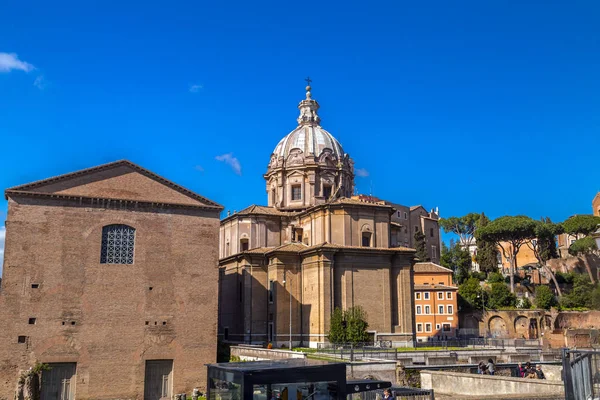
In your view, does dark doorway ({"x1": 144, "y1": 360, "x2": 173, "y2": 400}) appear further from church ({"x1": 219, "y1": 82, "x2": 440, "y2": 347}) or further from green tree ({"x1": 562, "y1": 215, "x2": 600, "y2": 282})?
green tree ({"x1": 562, "y1": 215, "x2": 600, "y2": 282})

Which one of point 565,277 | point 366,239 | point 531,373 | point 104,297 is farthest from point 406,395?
point 565,277

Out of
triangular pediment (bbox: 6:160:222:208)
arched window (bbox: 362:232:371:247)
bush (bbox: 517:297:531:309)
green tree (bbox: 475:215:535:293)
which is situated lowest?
bush (bbox: 517:297:531:309)

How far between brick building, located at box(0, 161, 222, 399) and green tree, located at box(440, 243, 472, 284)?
3887 centimetres

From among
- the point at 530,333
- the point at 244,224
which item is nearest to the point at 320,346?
the point at 244,224

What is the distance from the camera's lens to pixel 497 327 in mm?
56688

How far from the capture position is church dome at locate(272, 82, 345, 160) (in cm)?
5134

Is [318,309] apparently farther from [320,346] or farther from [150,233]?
[150,233]

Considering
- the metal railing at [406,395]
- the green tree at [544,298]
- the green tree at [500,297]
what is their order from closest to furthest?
the metal railing at [406,395] → the green tree at [544,298] → the green tree at [500,297]

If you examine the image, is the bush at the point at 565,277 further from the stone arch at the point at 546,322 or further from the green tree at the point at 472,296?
the green tree at the point at 472,296

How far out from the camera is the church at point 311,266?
4003 cm

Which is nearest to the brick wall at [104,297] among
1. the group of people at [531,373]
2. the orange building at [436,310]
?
the group of people at [531,373]

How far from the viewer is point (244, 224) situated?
48.0m

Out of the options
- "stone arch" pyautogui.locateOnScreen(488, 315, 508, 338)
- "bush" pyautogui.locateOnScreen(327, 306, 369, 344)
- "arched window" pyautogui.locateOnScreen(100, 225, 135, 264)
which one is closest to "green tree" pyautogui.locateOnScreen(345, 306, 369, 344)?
"bush" pyautogui.locateOnScreen(327, 306, 369, 344)

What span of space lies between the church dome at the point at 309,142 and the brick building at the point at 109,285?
18.2 m
